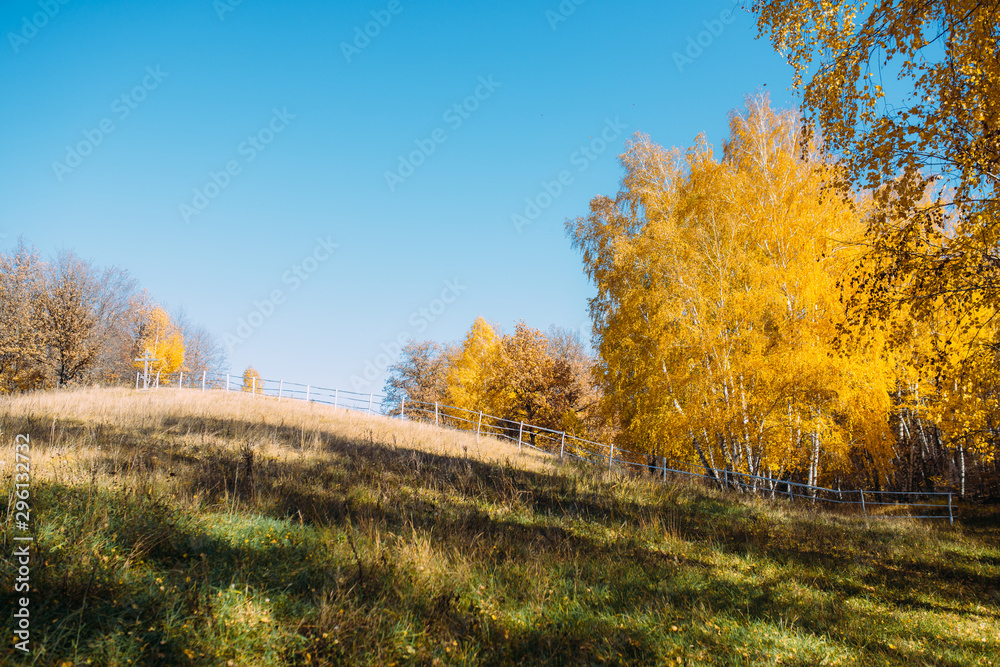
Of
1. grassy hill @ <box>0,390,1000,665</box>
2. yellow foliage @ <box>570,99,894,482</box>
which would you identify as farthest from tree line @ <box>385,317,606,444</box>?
grassy hill @ <box>0,390,1000,665</box>

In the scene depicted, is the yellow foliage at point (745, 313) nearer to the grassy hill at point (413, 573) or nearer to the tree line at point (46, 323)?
the grassy hill at point (413, 573)

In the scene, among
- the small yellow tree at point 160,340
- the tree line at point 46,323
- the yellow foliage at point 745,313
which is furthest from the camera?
the small yellow tree at point 160,340

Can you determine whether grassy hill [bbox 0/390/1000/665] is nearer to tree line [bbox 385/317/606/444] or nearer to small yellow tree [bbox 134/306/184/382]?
tree line [bbox 385/317/606/444]

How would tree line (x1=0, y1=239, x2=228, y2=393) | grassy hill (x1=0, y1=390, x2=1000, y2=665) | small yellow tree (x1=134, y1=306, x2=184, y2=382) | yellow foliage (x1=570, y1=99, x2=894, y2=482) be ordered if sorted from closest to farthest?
grassy hill (x1=0, y1=390, x2=1000, y2=665)
yellow foliage (x1=570, y1=99, x2=894, y2=482)
tree line (x1=0, y1=239, x2=228, y2=393)
small yellow tree (x1=134, y1=306, x2=184, y2=382)

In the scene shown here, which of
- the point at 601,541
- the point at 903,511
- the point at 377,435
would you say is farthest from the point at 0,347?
the point at 903,511

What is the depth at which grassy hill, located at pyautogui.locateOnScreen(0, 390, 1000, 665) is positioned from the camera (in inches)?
120

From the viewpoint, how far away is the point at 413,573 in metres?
4.13

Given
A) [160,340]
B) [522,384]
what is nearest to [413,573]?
[522,384]

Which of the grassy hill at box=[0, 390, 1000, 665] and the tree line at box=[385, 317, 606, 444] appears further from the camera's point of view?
the tree line at box=[385, 317, 606, 444]

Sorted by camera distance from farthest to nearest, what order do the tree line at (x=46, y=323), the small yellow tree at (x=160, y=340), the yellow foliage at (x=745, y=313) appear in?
the small yellow tree at (x=160, y=340), the tree line at (x=46, y=323), the yellow foliage at (x=745, y=313)

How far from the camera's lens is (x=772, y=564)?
20.2 ft

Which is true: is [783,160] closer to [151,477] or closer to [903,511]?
[903,511]

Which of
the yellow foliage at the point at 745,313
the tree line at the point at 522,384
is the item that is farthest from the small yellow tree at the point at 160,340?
the yellow foliage at the point at 745,313

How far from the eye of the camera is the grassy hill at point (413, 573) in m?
3.06
